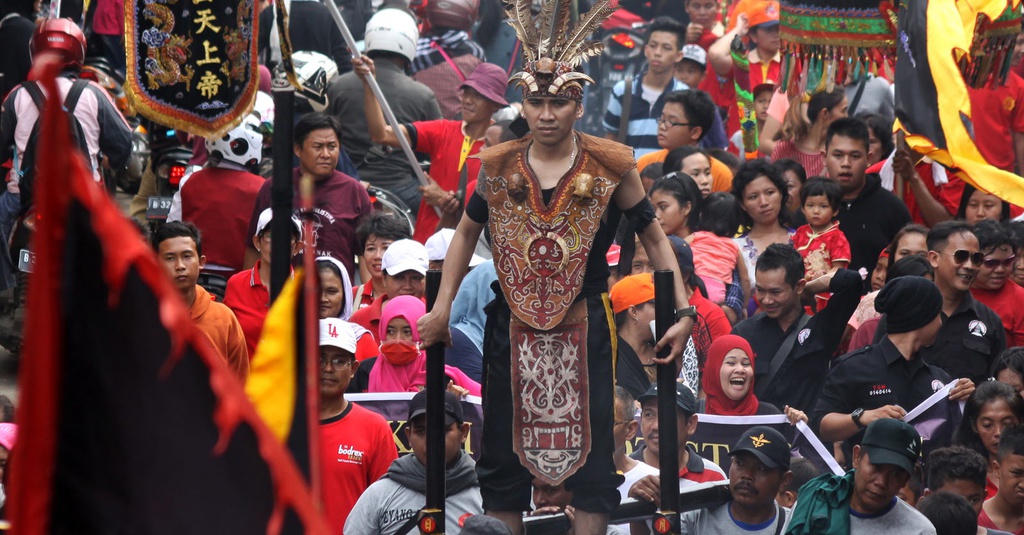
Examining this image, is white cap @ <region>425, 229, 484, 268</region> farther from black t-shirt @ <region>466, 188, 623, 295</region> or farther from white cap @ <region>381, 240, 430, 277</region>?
black t-shirt @ <region>466, 188, 623, 295</region>

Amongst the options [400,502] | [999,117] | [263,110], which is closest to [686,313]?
[400,502]

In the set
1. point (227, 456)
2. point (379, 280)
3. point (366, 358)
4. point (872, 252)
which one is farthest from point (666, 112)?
point (227, 456)

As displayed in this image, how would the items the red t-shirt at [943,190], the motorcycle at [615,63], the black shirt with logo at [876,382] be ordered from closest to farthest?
1. the black shirt with logo at [876,382]
2. the red t-shirt at [943,190]
3. the motorcycle at [615,63]

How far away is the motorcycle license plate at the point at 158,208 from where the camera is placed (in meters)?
8.90

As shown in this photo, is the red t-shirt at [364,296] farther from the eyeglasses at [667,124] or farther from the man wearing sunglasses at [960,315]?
the man wearing sunglasses at [960,315]

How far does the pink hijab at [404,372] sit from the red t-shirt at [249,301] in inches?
23.7

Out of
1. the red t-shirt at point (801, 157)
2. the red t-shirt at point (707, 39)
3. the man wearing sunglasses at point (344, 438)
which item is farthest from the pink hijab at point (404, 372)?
the red t-shirt at point (707, 39)

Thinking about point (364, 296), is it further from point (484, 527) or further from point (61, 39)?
point (484, 527)

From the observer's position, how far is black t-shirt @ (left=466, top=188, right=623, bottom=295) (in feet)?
19.6

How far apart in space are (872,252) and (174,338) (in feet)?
24.0

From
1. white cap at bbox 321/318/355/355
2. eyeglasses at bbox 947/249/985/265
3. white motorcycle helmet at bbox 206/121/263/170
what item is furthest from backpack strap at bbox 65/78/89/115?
eyeglasses at bbox 947/249/985/265

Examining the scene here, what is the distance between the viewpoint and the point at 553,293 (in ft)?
19.3

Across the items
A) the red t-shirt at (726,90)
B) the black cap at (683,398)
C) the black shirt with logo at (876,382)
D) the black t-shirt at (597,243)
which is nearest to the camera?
the black t-shirt at (597,243)

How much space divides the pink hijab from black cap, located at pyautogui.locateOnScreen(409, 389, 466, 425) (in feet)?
2.05
